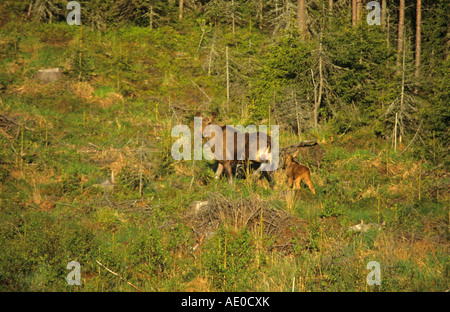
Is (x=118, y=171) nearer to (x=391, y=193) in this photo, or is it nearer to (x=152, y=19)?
(x=391, y=193)

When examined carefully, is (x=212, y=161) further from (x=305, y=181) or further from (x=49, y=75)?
(x=49, y=75)

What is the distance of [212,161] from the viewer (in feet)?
49.6

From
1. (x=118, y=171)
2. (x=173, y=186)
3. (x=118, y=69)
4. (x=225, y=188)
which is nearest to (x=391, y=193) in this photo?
(x=225, y=188)

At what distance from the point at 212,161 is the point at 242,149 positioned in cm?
216

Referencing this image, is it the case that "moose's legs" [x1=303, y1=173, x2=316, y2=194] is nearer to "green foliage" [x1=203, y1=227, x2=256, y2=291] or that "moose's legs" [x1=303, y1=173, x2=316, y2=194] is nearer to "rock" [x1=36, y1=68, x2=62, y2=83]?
"green foliage" [x1=203, y1=227, x2=256, y2=291]

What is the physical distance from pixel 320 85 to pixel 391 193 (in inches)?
247

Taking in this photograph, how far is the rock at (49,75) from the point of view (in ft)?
65.3

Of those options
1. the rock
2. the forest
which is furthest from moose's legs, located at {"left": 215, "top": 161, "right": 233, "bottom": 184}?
the rock

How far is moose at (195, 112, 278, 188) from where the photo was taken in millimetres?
13078

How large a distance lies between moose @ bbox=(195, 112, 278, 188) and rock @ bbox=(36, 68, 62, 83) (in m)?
9.77

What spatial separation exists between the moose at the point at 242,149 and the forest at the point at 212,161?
45 centimetres

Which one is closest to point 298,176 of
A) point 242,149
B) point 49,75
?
point 242,149

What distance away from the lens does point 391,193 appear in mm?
12562
